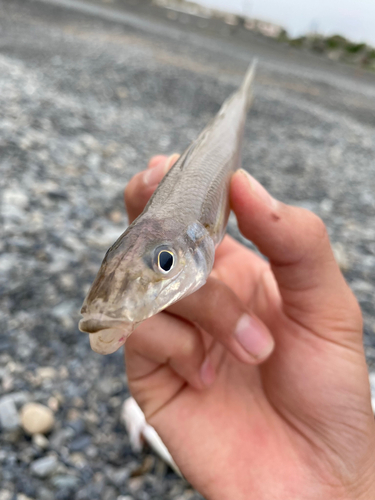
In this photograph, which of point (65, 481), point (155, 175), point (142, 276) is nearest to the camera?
point (142, 276)

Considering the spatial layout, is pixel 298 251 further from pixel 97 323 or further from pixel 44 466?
pixel 44 466

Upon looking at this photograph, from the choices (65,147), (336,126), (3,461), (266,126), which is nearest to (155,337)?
(3,461)

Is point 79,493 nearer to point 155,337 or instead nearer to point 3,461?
point 3,461

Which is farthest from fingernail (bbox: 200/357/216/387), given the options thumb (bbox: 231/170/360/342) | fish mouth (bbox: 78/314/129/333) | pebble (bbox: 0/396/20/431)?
pebble (bbox: 0/396/20/431)

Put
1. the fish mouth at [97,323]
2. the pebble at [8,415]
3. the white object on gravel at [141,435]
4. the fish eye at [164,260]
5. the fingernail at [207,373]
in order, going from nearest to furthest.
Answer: the fish mouth at [97,323] < the fish eye at [164,260] < the fingernail at [207,373] < the pebble at [8,415] < the white object on gravel at [141,435]

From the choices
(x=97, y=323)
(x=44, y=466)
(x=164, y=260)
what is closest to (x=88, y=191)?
(x=44, y=466)

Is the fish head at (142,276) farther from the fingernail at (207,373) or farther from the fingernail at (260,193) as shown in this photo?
the fingernail at (207,373)

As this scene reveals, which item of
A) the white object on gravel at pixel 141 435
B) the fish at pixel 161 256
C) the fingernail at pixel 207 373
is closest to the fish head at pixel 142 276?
the fish at pixel 161 256
